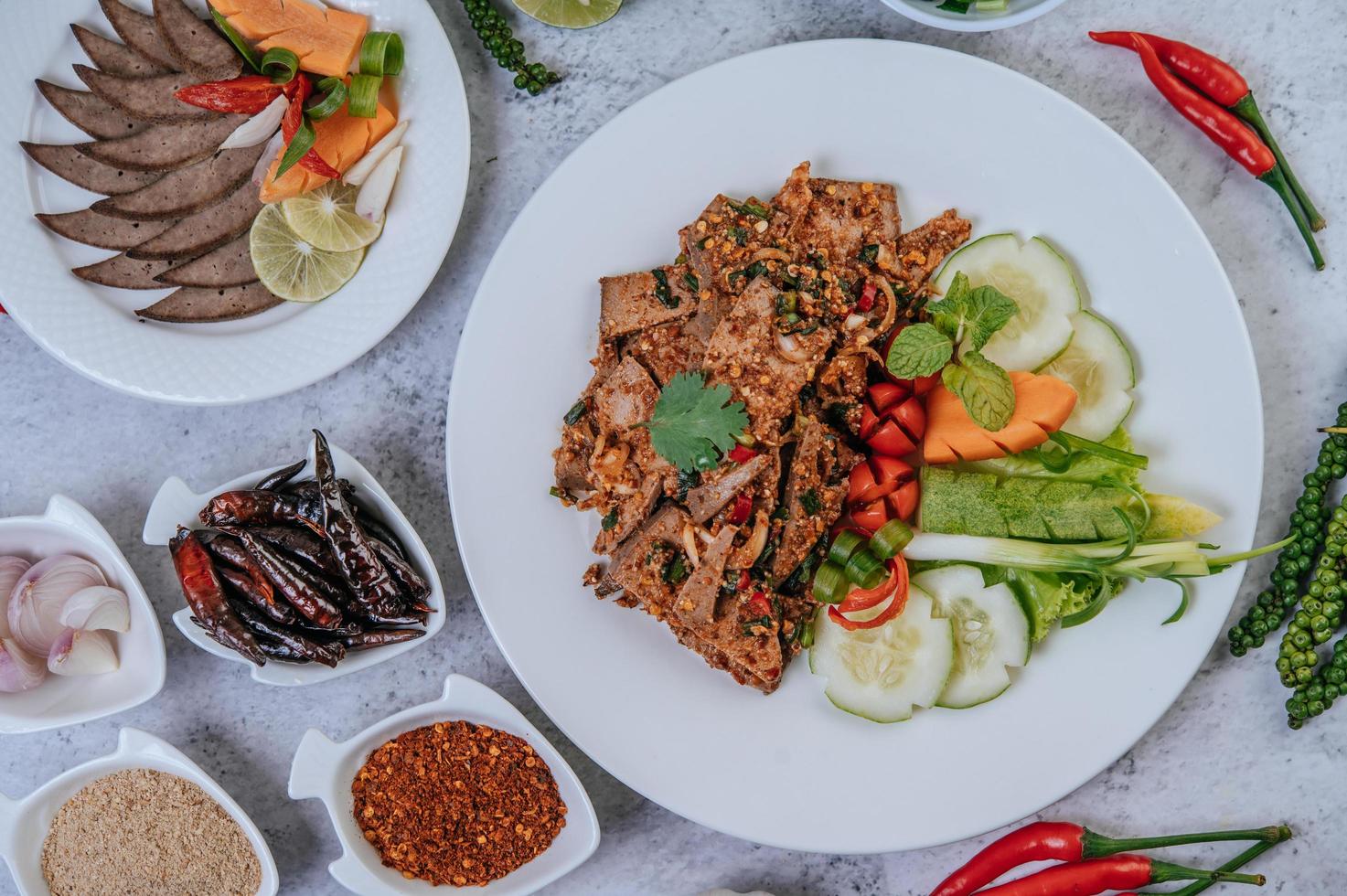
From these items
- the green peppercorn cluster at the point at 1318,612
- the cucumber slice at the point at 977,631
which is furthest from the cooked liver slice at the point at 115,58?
the green peppercorn cluster at the point at 1318,612

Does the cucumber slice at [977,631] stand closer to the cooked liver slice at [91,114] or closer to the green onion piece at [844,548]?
the green onion piece at [844,548]

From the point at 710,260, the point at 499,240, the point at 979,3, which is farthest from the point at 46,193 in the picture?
the point at 979,3

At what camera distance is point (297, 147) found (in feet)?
11.2

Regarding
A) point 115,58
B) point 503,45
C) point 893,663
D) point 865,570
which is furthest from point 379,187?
point 893,663

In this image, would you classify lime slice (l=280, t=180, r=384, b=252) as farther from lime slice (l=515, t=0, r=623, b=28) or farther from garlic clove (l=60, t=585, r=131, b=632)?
garlic clove (l=60, t=585, r=131, b=632)

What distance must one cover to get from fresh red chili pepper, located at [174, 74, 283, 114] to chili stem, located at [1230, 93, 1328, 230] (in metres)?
3.69

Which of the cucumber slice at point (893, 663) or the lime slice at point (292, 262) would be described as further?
the lime slice at point (292, 262)

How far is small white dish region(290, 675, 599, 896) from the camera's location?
3623 mm

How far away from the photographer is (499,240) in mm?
3812

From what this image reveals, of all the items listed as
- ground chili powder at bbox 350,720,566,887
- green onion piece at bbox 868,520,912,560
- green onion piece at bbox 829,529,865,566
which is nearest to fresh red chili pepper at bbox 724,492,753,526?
green onion piece at bbox 829,529,865,566

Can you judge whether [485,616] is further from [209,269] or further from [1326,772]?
[1326,772]

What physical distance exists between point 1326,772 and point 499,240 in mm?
4018

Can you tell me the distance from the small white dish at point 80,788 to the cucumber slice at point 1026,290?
3492 millimetres

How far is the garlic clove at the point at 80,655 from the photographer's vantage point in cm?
369
